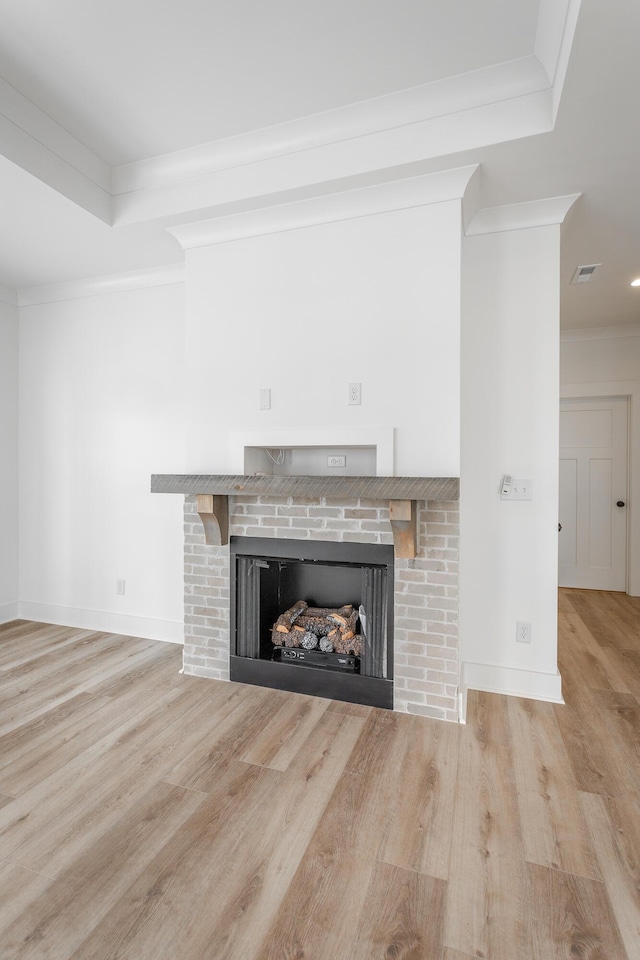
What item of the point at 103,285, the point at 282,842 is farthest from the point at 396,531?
the point at 103,285

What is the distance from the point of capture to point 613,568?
15.5ft

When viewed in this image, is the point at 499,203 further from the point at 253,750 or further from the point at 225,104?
the point at 253,750

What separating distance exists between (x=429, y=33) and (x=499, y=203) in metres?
0.88

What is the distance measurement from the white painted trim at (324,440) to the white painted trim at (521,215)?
120cm

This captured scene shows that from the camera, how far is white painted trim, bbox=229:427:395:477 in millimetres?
2359

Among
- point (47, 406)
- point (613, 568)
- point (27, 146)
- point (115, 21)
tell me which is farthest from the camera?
point (613, 568)

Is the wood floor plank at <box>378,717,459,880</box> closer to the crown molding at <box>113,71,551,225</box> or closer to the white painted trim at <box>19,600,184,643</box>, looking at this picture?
the white painted trim at <box>19,600,184,643</box>

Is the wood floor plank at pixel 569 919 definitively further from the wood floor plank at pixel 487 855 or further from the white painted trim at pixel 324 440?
the white painted trim at pixel 324 440

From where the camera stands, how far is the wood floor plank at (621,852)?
131cm

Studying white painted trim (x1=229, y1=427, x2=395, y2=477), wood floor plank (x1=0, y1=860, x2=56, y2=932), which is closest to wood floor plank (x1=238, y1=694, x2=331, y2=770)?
wood floor plank (x1=0, y1=860, x2=56, y2=932)

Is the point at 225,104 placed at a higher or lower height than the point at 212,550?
higher

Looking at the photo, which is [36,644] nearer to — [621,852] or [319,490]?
[319,490]

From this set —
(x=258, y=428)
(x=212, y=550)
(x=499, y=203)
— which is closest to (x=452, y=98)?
(x=499, y=203)

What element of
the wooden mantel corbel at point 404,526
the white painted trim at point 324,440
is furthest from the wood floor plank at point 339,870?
the white painted trim at point 324,440
